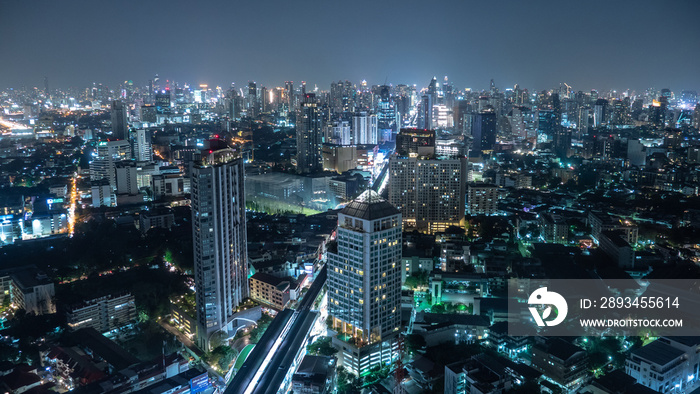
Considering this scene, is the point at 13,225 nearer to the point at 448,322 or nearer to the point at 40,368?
the point at 40,368

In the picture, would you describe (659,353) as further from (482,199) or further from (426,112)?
(426,112)

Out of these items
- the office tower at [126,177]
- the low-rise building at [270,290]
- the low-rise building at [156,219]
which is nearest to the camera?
the low-rise building at [270,290]

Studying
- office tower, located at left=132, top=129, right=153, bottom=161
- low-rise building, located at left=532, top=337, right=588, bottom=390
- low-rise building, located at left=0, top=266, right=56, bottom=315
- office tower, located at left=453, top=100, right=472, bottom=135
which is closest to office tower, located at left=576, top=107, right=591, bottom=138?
office tower, located at left=453, top=100, right=472, bottom=135

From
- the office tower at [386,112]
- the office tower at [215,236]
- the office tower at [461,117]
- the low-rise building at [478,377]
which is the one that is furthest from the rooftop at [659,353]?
the office tower at [461,117]

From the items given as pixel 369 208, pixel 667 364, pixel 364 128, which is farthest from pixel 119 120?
pixel 667 364

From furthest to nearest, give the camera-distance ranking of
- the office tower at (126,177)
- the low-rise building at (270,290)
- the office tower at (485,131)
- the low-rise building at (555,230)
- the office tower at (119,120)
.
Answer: the office tower at (485,131) < the office tower at (119,120) < the office tower at (126,177) < the low-rise building at (555,230) < the low-rise building at (270,290)

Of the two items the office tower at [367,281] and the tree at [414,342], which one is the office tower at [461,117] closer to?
the tree at [414,342]
